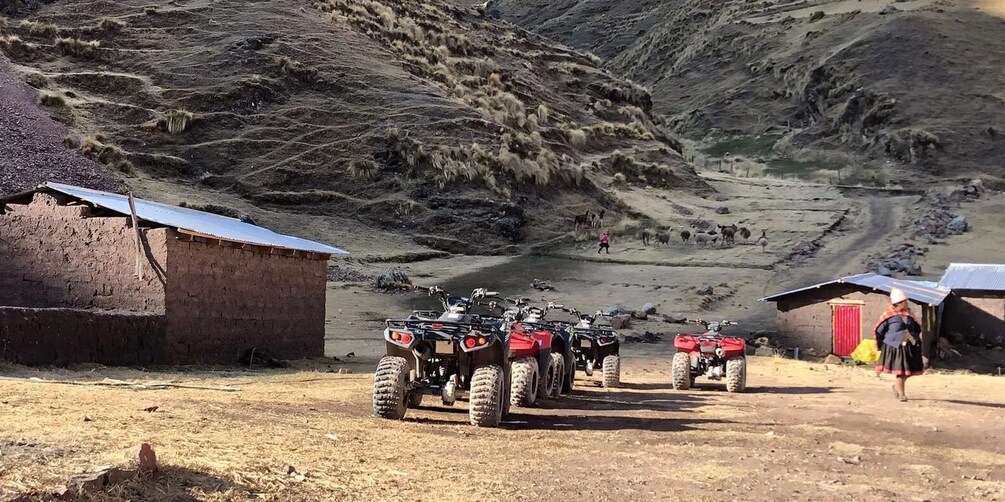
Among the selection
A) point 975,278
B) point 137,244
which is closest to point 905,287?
point 975,278

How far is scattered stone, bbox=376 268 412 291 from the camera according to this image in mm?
37125

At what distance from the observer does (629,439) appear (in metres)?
11.1

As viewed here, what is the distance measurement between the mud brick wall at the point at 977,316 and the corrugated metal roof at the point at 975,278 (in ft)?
0.77

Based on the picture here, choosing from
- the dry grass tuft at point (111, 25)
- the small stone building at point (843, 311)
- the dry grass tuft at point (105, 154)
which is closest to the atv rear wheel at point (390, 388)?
the small stone building at point (843, 311)

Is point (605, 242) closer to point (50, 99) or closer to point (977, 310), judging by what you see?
point (977, 310)

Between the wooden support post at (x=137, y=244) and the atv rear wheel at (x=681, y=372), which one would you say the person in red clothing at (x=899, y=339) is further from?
the wooden support post at (x=137, y=244)

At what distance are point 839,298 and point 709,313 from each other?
695cm

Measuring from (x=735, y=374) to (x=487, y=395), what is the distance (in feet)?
27.3

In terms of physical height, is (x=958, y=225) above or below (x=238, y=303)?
above

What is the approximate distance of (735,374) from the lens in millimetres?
18422

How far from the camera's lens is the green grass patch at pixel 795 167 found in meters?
83.2

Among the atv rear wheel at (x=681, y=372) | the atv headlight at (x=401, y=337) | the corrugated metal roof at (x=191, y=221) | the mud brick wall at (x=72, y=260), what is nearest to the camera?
the atv headlight at (x=401, y=337)

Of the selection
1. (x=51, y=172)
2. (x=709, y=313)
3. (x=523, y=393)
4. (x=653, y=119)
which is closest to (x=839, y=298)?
(x=709, y=313)

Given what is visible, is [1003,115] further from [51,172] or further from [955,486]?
[955,486]
